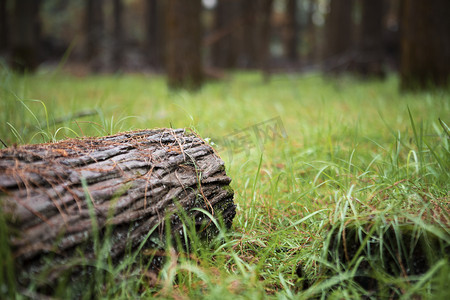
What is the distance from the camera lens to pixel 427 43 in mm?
5031

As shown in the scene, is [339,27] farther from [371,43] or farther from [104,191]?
[104,191]

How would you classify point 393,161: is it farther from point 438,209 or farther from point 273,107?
point 273,107

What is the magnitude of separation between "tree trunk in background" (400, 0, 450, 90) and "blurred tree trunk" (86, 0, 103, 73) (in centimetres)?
955

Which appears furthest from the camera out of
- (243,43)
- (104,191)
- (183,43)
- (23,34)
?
(243,43)

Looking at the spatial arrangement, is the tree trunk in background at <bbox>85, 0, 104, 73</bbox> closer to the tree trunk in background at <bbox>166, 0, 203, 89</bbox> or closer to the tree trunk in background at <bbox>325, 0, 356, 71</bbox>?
the tree trunk in background at <bbox>166, 0, 203, 89</bbox>

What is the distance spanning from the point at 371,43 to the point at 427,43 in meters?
4.05

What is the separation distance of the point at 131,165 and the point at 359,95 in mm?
4773

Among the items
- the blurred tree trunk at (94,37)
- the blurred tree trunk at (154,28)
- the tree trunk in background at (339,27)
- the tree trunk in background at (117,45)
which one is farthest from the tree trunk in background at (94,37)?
the tree trunk in background at (339,27)

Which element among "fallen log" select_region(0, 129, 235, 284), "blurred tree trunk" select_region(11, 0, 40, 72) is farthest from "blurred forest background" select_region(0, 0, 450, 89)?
"fallen log" select_region(0, 129, 235, 284)

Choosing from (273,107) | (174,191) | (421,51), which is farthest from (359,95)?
(174,191)

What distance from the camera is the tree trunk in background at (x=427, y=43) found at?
4.95 metres

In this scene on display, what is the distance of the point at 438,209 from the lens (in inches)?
48.0

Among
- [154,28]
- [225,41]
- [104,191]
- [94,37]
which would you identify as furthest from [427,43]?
[154,28]

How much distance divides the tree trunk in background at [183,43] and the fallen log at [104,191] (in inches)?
182
